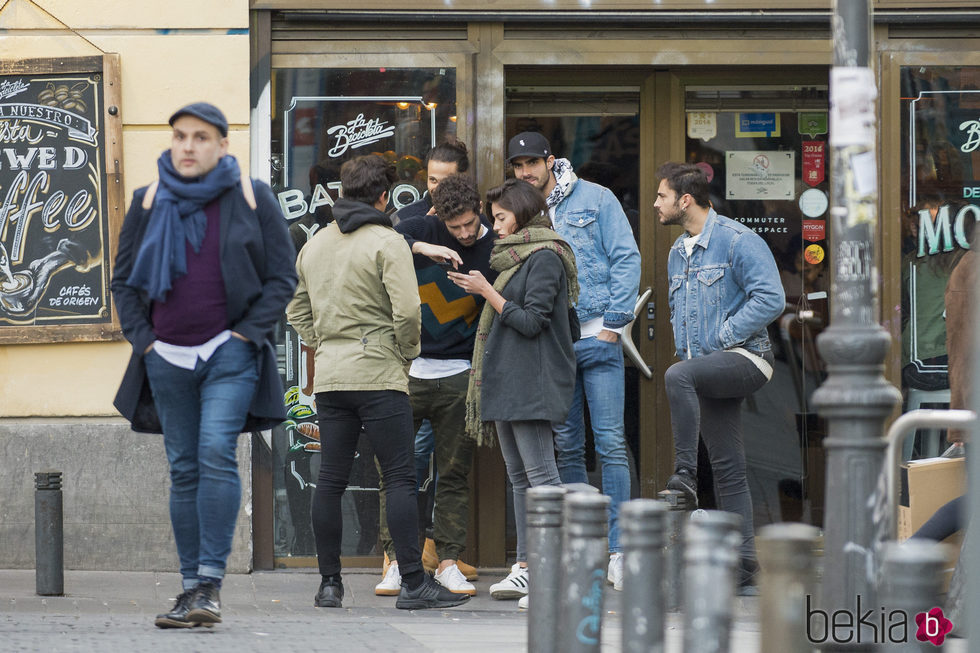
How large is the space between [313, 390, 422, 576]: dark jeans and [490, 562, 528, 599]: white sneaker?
0.55 meters

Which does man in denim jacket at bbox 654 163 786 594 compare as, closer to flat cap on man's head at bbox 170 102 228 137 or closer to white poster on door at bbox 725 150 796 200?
white poster on door at bbox 725 150 796 200

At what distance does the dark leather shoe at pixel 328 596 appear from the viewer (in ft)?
22.0

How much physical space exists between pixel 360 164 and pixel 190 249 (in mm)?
1238

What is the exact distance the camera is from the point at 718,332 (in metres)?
7.22

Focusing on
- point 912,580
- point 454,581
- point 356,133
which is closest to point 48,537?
point 454,581

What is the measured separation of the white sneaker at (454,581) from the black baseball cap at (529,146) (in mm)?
2212

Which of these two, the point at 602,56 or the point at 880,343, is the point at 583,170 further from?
the point at 880,343

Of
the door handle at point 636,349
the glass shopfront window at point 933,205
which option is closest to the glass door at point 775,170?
the glass shopfront window at point 933,205

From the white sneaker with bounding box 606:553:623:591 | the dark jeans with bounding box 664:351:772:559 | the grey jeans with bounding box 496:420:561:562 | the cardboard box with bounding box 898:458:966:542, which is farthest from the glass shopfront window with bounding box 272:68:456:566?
the cardboard box with bounding box 898:458:966:542

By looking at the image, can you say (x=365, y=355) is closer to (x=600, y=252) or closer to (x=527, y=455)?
(x=527, y=455)

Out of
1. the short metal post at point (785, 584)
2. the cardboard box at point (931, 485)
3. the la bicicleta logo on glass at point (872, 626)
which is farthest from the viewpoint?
the cardboard box at point (931, 485)

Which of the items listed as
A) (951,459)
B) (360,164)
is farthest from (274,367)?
(951,459)

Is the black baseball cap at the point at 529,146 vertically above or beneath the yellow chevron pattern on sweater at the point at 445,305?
above

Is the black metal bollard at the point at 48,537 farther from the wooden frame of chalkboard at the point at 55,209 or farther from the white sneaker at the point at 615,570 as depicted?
the white sneaker at the point at 615,570
